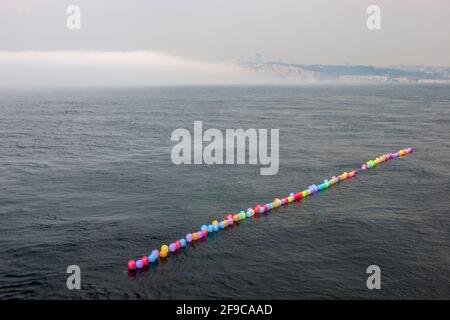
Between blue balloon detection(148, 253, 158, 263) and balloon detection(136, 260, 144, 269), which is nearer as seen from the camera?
balloon detection(136, 260, 144, 269)

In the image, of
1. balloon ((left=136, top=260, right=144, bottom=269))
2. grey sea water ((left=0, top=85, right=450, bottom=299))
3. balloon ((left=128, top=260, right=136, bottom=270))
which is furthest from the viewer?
balloon ((left=136, top=260, right=144, bottom=269))

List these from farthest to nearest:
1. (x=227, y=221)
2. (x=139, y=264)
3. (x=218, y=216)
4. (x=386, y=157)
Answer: (x=386, y=157), (x=218, y=216), (x=227, y=221), (x=139, y=264)

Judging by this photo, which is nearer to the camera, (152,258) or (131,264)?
(131,264)

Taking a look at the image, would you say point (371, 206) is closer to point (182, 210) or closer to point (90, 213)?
point (182, 210)

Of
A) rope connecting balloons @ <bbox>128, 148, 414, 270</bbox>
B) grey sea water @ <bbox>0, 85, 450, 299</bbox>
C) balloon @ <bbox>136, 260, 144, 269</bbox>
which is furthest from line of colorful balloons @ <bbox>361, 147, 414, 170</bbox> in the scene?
balloon @ <bbox>136, 260, 144, 269</bbox>

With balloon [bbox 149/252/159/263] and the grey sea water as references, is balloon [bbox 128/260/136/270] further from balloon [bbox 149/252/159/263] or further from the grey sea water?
balloon [bbox 149/252/159/263]

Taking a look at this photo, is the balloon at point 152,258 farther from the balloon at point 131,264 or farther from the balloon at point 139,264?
the balloon at point 131,264

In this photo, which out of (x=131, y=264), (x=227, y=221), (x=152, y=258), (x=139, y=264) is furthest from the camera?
(x=227, y=221)

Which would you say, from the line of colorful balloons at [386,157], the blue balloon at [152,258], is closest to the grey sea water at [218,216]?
the blue balloon at [152,258]

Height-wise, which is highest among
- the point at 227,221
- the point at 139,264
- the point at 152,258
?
the point at 227,221

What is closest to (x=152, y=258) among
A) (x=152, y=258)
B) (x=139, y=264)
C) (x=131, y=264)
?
(x=152, y=258)

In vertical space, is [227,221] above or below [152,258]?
above

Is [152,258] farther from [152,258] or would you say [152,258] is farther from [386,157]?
[386,157]
